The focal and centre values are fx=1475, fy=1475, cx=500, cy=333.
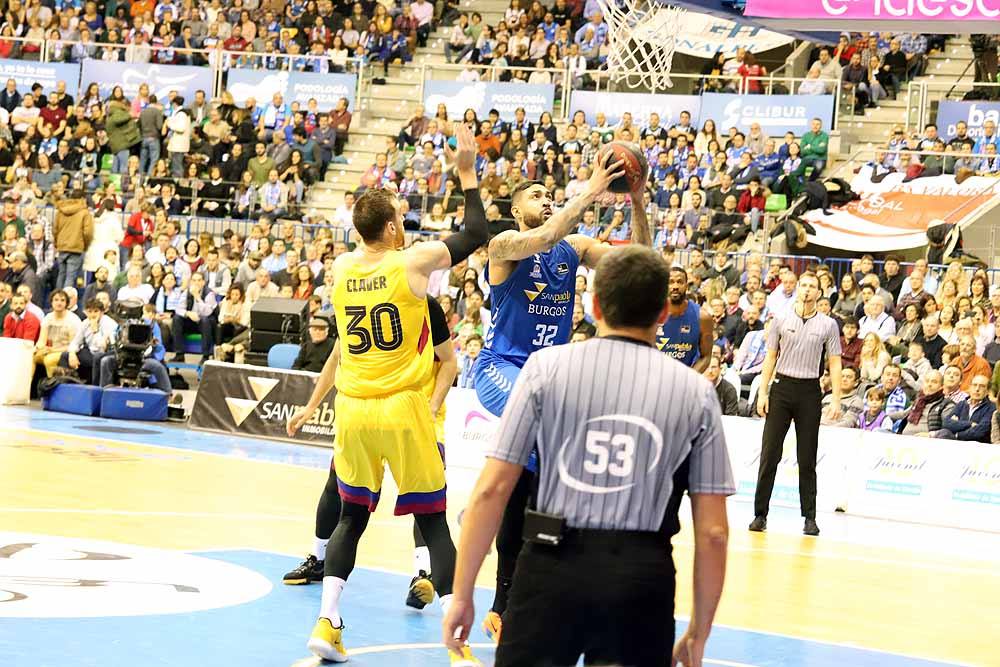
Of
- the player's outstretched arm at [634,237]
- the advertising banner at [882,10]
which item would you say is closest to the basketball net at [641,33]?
the advertising banner at [882,10]

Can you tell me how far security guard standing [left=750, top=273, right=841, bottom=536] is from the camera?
12977 mm

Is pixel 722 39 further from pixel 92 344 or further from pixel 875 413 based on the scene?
pixel 92 344

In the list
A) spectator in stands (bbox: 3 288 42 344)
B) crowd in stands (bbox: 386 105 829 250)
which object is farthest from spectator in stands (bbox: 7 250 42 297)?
crowd in stands (bbox: 386 105 829 250)

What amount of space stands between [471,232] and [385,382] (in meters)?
0.84

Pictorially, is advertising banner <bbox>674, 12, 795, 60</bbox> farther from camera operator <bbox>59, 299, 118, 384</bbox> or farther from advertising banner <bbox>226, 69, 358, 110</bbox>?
camera operator <bbox>59, 299, 118, 384</bbox>

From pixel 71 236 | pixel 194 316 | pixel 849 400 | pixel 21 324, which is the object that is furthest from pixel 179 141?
pixel 849 400

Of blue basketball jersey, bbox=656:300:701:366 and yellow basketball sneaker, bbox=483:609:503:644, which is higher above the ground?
blue basketball jersey, bbox=656:300:701:366

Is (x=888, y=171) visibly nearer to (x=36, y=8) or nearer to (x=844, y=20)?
(x=844, y=20)

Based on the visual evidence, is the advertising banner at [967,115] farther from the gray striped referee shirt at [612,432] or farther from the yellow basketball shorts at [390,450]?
the gray striped referee shirt at [612,432]

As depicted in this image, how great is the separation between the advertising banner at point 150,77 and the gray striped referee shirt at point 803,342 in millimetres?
17936

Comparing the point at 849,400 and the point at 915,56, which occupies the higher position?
the point at 915,56

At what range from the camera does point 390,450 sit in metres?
7.02

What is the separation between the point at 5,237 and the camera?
23.4m

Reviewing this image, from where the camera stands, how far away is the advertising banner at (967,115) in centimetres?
2183
